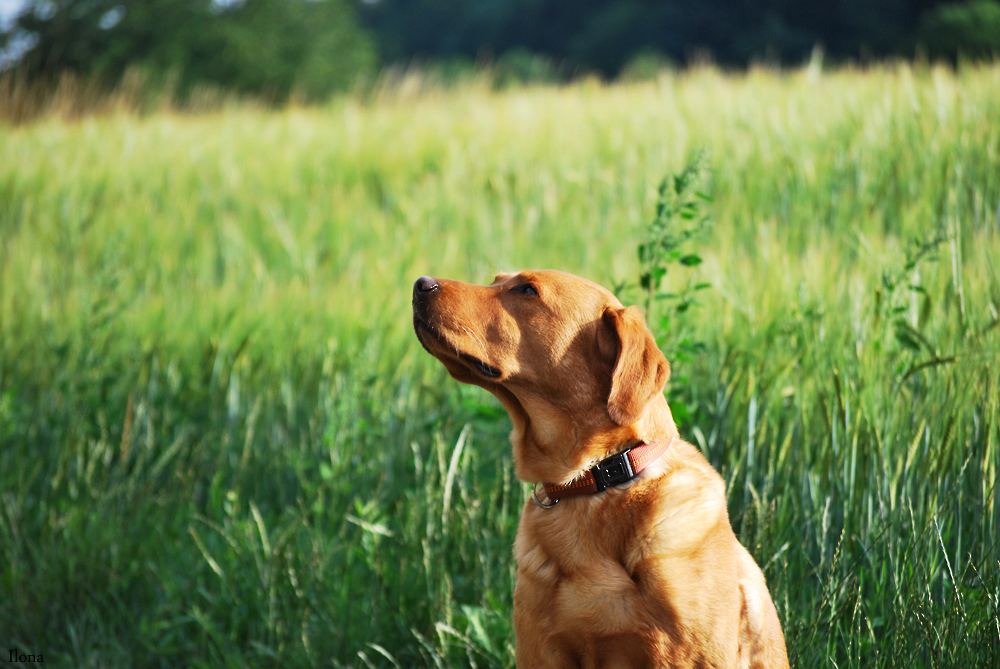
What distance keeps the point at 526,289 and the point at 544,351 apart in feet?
0.71

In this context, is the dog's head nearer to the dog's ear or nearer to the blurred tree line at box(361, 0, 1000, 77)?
the dog's ear

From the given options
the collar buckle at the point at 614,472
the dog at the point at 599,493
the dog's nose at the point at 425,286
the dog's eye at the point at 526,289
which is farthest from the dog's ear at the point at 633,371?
the dog's nose at the point at 425,286

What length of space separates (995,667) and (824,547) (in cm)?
59

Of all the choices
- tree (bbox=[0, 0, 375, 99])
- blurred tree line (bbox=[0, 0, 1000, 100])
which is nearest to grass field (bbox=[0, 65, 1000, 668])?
blurred tree line (bbox=[0, 0, 1000, 100])

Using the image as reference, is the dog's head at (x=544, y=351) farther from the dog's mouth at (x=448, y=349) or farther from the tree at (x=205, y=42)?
the tree at (x=205, y=42)

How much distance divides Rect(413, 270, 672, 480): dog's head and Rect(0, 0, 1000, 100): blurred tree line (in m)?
13.4

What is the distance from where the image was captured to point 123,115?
9.77 metres

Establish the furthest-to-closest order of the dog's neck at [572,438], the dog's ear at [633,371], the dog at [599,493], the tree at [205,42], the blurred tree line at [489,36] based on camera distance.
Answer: the tree at [205,42]
the blurred tree line at [489,36]
the dog's neck at [572,438]
the dog's ear at [633,371]
the dog at [599,493]

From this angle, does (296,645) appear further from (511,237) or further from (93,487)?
(511,237)

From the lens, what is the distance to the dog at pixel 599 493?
6.22 ft

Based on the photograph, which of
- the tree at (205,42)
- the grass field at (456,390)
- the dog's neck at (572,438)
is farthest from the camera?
the tree at (205,42)

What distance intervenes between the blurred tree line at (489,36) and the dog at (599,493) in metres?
13.4

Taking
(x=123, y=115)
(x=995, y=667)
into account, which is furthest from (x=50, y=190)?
(x=995, y=667)

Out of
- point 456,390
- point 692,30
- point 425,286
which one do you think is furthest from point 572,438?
point 692,30
